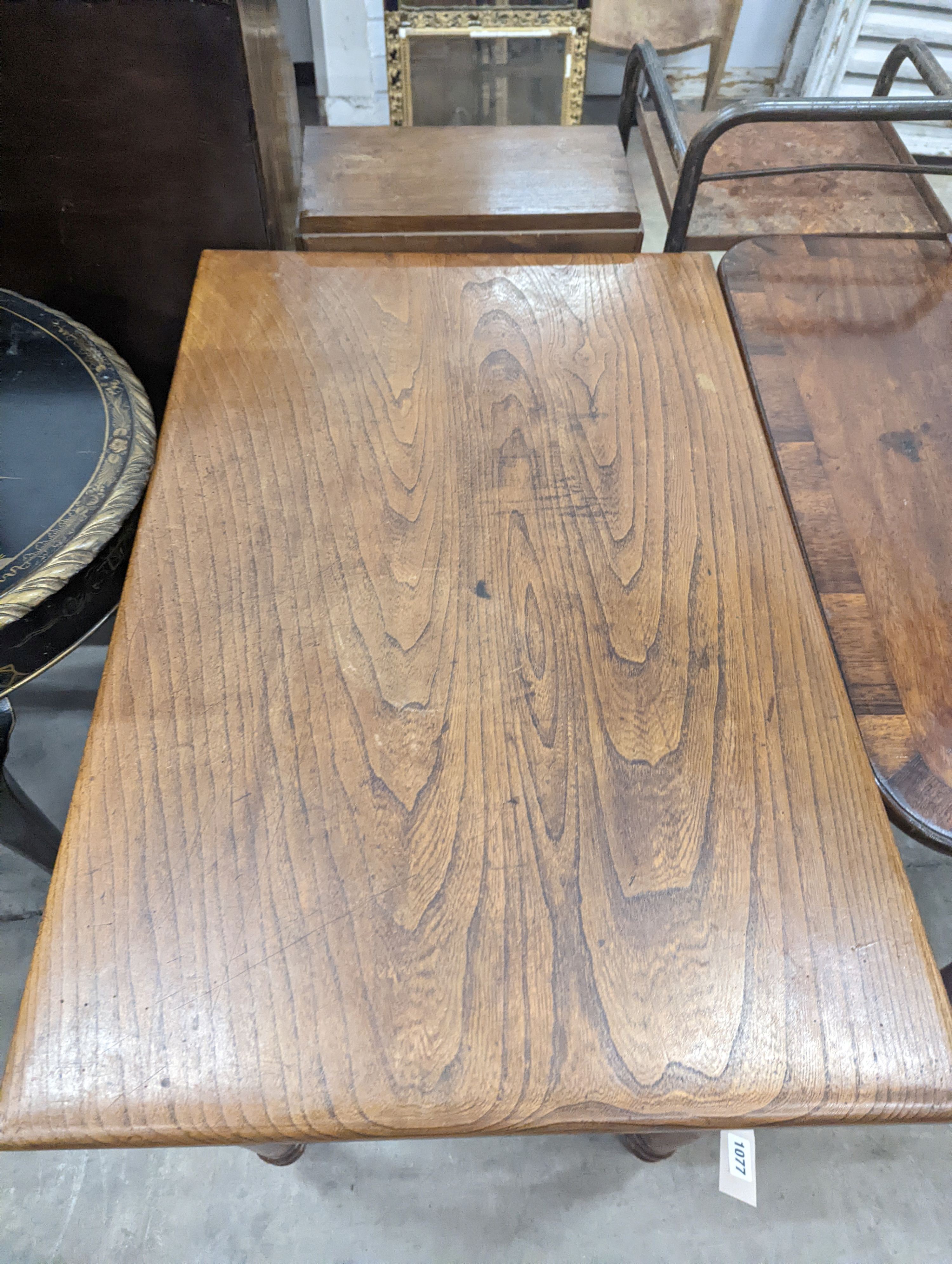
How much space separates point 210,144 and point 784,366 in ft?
2.65

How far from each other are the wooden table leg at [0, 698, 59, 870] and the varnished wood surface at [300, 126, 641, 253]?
2.55 feet

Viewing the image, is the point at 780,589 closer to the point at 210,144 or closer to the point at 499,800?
the point at 499,800

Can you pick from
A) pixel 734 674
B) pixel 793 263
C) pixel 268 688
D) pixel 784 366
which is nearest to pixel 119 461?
pixel 268 688

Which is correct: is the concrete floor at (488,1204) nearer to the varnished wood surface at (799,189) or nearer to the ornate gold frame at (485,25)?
the varnished wood surface at (799,189)

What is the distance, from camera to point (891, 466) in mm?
926

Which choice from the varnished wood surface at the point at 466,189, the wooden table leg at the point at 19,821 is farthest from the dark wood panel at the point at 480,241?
the wooden table leg at the point at 19,821

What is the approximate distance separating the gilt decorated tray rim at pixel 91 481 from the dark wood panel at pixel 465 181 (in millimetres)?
387

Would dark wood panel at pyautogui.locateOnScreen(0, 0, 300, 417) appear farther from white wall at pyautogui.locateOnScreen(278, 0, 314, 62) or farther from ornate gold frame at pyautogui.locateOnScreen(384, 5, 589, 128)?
white wall at pyautogui.locateOnScreen(278, 0, 314, 62)

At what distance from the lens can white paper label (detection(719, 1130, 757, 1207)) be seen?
875 mm

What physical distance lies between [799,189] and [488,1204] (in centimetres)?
159

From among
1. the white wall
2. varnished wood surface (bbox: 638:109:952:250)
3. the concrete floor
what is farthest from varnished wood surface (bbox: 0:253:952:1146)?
the white wall

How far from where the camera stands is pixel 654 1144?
3.31ft

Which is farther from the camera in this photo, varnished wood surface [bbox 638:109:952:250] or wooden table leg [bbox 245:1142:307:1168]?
varnished wood surface [bbox 638:109:952:250]

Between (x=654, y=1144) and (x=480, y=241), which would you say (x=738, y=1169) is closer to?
(x=654, y=1144)
